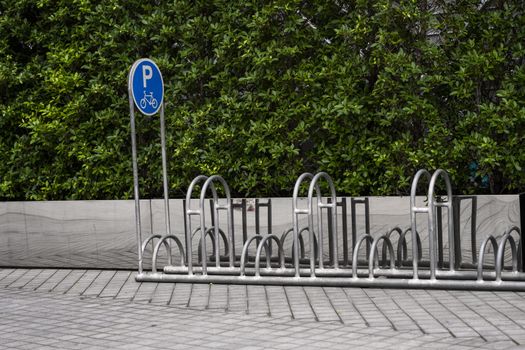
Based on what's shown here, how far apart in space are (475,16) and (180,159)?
3845 millimetres

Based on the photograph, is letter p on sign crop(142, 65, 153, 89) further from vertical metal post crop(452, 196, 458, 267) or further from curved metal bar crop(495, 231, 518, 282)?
curved metal bar crop(495, 231, 518, 282)

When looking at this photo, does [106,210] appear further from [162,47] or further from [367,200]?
[367,200]

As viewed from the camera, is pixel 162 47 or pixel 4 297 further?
pixel 162 47

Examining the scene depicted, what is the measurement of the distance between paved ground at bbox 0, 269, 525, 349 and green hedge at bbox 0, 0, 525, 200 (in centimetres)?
187

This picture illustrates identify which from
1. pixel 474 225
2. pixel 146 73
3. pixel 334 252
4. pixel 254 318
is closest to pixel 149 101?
pixel 146 73

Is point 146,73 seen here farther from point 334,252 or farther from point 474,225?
point 474,225

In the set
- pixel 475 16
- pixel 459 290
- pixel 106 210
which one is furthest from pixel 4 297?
pixel 475 16

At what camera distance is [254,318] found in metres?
7.57

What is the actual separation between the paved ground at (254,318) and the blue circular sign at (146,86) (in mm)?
1940

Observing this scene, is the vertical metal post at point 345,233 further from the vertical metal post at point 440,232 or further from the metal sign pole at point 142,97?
the metal sign pole at point 142,97

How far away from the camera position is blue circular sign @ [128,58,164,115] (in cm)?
973

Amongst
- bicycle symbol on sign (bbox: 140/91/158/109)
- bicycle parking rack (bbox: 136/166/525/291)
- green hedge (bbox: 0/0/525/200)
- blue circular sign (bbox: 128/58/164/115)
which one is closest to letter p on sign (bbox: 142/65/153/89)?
blue circular sign (bbox: 128/58/164/115)

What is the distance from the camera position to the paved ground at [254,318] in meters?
6.61

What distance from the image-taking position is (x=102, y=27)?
11.6m
